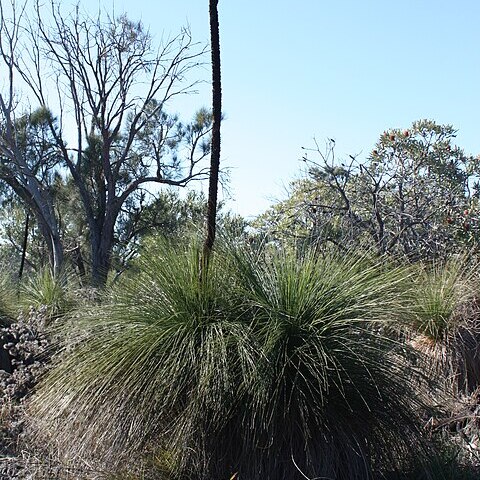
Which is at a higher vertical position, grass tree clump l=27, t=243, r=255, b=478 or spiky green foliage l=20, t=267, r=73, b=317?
spiky green foliage l=20, t=267, r=73, b=317

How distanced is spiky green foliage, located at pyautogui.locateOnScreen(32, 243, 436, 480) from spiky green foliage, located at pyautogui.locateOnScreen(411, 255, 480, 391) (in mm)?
2291

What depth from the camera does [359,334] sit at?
18.1 ft

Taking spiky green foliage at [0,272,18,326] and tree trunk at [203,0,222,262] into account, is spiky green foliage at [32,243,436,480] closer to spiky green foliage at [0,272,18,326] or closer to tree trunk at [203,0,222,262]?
tree trunk at [203,0,222,262]

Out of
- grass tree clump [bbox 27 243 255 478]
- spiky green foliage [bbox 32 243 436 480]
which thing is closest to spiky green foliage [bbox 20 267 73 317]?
grass tree clump [bbox 27 243 255 478]

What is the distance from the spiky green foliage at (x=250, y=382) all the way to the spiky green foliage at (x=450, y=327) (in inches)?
90.2

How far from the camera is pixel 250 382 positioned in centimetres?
516

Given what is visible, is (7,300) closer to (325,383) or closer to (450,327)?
(450,327)

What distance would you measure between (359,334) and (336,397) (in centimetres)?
47

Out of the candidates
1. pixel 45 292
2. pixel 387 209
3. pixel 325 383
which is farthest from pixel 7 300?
pixel 325 383

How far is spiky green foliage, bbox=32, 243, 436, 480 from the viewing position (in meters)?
5.23

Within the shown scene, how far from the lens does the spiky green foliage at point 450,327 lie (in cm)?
789

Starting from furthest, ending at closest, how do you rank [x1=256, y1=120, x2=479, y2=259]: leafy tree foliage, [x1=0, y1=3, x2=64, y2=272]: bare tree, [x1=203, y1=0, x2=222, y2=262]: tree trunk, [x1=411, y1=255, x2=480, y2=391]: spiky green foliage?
1. [x1=0, y1=3, x2=64, y2=272]: bare tree
2. [x1=256, y1=120, x2=479, y2=259]: leafy tree foliage
3. [x1=411, y1=255, x2=480, y2=391]: spiky green foliage
4. [x1=203, y1=0, x2=222, y2=262]: tree trunk

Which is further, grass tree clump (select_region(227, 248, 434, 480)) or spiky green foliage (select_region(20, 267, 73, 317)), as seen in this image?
spiky green foliage (select_region(20, 267, 73, 317))

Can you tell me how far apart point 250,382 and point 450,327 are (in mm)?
3484
